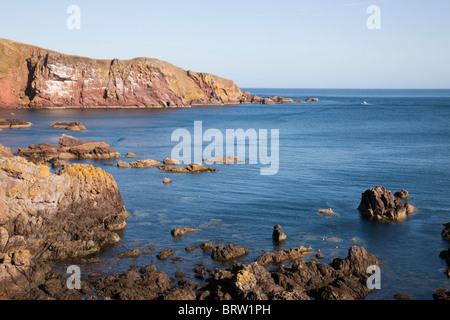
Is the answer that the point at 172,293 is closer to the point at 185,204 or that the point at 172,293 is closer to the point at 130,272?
the point at 130,272

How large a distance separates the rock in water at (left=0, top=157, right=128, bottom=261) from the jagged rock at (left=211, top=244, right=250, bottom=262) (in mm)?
10148

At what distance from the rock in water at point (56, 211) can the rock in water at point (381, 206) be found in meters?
27.9

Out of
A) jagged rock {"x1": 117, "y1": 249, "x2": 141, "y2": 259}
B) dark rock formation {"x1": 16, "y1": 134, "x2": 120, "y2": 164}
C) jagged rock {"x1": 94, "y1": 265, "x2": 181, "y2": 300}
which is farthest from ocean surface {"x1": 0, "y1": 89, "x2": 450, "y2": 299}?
dark rock formation {"x1": 16, "y1": 134, "x2": 120, "y2": 164}

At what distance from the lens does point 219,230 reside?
1806 inches

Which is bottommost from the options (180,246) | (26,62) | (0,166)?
(180,246)

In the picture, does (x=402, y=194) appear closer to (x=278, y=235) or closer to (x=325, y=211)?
(x=325, y=211)

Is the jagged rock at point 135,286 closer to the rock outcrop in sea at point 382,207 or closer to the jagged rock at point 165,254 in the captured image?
the jagged rock at point 165,254

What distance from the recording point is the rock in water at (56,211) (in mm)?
39031

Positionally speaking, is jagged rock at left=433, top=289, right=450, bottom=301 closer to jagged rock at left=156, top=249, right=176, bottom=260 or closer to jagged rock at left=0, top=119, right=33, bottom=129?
jagged rock at left=156, top=249, right=176, bottom=260

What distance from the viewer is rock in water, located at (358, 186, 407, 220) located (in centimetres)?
5056

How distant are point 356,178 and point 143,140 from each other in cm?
→ 6198

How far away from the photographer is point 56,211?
4362cm

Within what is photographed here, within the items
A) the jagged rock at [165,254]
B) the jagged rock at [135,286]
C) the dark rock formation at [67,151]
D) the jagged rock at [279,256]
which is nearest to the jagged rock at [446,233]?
the jagged rock at [279,256]
